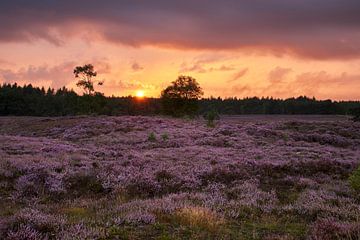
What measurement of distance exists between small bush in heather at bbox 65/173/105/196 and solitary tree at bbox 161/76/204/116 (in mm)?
74494

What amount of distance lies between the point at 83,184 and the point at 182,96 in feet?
250

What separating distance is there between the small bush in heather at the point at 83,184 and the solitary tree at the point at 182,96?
244 ft

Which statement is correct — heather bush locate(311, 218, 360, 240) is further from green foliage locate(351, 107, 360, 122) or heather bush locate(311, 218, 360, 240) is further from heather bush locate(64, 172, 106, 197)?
green foliage locate(351, 107, 360, 122)

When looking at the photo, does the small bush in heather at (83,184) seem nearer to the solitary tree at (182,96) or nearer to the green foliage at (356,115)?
the green foliage at (356,115)

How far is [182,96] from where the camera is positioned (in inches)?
3642

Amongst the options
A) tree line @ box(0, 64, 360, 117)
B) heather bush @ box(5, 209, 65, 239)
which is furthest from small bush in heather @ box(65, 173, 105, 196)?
tree line @ box(0, 64, 360, 117)

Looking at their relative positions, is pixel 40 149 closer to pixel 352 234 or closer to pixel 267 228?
pixel 267 228

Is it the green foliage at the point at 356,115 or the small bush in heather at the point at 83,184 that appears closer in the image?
the small bush in heather at the point at 83,184

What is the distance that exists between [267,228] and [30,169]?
461 inches

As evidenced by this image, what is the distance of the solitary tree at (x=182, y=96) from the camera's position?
303 feet

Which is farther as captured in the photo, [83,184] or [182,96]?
[182,96]

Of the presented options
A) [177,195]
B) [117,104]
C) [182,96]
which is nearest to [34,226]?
[177,195]

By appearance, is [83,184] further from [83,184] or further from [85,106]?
[85,106]

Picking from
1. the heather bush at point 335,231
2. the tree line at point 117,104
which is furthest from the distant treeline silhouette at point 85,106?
the heather bush at point 335,231
